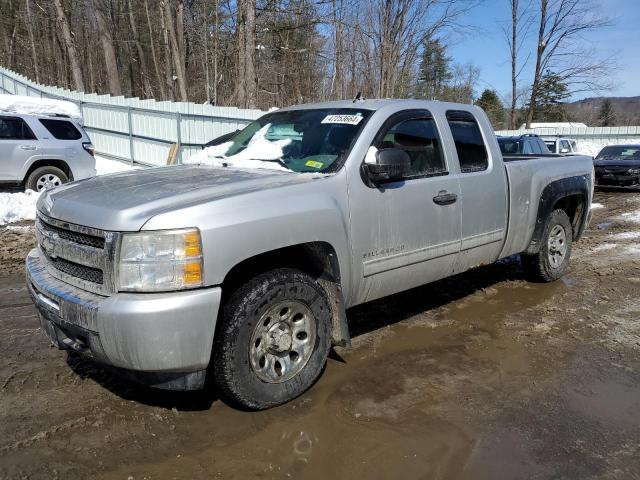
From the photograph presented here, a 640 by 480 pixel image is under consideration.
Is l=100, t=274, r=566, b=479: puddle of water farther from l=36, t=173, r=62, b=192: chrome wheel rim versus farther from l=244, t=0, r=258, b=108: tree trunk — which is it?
l=244, t=0, r=258, b=108: tree trunk

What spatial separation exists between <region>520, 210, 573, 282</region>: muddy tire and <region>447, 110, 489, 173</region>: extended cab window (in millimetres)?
1436

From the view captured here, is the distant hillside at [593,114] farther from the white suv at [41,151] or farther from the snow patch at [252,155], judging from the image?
the snow patch at [252,155]

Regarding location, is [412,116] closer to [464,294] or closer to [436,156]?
[436,156]

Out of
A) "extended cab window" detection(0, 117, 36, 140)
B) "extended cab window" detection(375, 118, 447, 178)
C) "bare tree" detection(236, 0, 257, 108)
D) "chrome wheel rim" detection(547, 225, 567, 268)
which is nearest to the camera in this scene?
"extended cab window" detection(375, 118, 447, 178)

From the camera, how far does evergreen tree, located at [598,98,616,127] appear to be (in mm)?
63656

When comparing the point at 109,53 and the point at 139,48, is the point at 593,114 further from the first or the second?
the point at 109,53

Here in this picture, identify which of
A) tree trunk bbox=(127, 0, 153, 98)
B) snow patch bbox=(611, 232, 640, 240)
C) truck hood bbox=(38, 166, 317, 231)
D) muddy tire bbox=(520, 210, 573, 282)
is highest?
tree trunk bbox=(127, 0, 153, 98)

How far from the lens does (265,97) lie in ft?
116

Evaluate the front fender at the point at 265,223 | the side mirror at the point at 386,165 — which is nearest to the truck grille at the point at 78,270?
the front fender at the point at 265,223

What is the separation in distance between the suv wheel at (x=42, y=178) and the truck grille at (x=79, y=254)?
27.2ft

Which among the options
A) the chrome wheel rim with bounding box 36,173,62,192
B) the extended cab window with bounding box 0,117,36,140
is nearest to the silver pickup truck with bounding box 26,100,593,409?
the chrome wheel rim with bounding box 36,173,62,192

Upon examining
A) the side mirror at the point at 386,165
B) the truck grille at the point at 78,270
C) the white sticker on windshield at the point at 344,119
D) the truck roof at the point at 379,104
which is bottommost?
the truck grille at the point at 78,270

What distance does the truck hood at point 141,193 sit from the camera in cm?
274

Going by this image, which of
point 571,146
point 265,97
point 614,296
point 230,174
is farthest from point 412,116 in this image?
point 265,97
